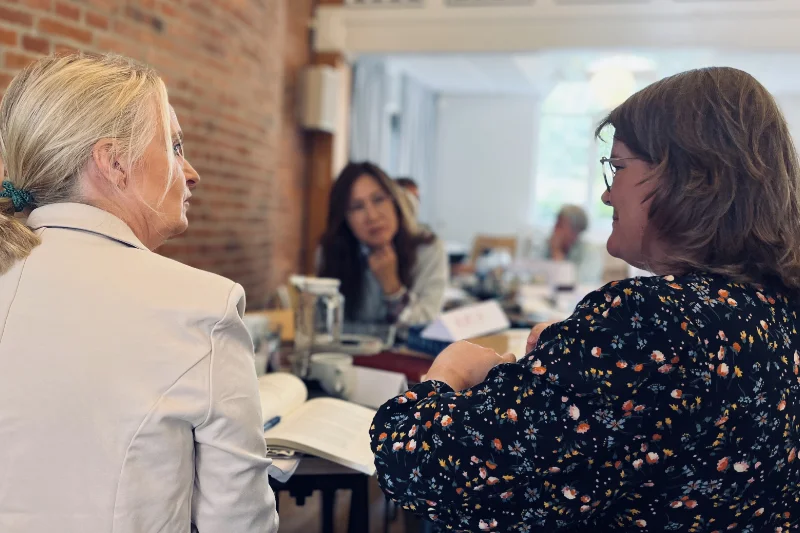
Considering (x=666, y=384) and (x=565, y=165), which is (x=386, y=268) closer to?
(x=666, y=384)

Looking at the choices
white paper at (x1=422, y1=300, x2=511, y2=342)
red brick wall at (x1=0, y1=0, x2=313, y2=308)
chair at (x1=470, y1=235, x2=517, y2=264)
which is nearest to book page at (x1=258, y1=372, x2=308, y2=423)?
white paper at (x1=422, y1=300, x2=511, y2=342)

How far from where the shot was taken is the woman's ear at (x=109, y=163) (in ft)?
3.22

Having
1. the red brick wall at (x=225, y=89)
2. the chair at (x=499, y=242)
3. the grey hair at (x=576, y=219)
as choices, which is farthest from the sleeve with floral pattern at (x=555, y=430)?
the chair at (x=499, y=242)

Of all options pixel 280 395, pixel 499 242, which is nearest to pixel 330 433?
pixel 280 395

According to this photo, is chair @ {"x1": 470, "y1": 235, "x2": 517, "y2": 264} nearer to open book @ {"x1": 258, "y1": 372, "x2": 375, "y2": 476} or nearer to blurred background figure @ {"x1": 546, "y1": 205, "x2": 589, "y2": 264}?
blurred background figure @ {"x1": 546, "y1": 205, "x2": 589, "y2": 264}

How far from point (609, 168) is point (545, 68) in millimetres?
6584

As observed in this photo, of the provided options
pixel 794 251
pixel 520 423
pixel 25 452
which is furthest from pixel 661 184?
pixel 25 452

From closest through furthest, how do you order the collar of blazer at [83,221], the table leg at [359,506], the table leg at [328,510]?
the collar of blazer at [83,221]
the table leg at [359,506]
the table leg at [328,510]

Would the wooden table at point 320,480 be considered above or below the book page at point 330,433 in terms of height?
below

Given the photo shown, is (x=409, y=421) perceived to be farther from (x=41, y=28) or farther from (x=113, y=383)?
(x=41, y=28)

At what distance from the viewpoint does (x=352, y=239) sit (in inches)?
113

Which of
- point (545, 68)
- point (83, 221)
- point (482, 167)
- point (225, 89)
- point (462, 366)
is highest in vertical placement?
point (545, 68)

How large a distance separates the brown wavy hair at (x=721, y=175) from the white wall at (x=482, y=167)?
25.7 feet

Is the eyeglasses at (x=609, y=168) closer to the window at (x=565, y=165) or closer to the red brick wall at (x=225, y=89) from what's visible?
the red brick wall at (x=225, y=89)
